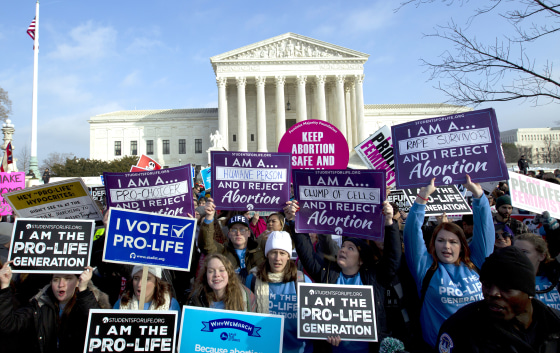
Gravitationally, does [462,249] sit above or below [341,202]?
below

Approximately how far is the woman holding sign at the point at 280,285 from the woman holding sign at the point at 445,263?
112 centimetres

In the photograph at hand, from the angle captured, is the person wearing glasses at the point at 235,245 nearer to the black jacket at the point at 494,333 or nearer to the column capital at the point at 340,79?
the black jacket at the point at 494,333

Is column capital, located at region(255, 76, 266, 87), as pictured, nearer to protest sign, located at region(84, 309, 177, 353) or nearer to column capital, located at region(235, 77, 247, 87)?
column capital, located at region(235, 77, 247, 87)

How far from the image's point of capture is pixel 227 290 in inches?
148

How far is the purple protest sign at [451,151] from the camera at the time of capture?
4609 millimetres

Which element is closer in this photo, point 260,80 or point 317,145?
point 317,145

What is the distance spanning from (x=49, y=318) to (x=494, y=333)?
3.51 meters

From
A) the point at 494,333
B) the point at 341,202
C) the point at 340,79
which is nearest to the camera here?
the point at 494,333

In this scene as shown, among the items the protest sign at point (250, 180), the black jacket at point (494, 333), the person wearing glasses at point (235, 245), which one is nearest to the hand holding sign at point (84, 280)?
the person wearing glasses at point (235, 245)

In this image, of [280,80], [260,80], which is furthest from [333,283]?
[260,80]

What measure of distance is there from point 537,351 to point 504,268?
44 cm

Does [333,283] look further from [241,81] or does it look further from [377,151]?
[241,81]

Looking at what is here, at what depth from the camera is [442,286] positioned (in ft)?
12.0

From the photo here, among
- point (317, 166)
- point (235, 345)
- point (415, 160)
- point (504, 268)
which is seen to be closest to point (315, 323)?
point (235, 345)
